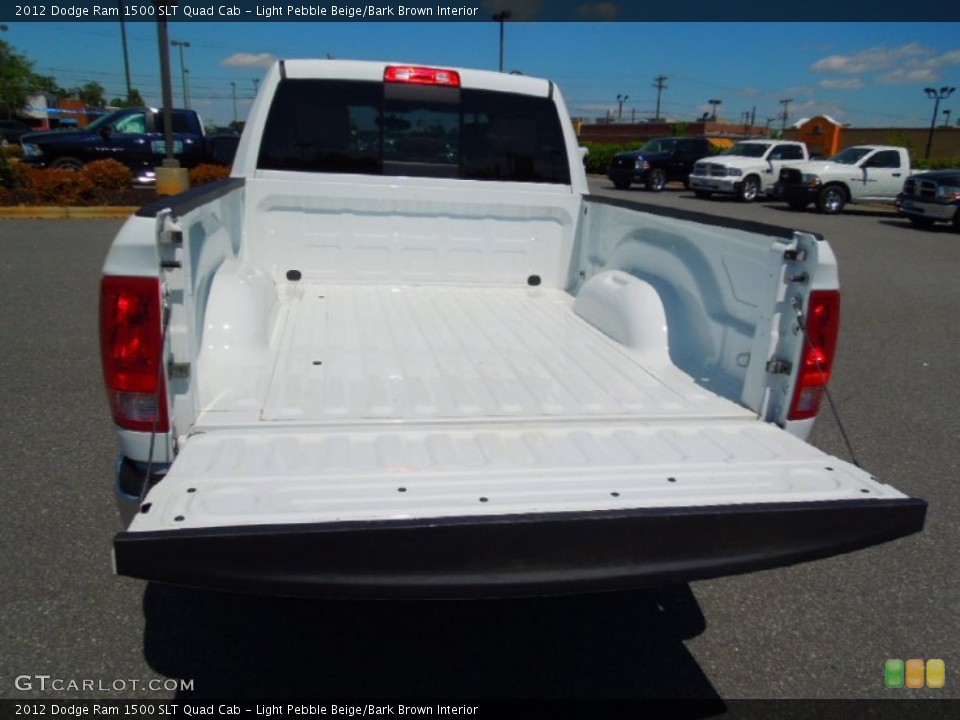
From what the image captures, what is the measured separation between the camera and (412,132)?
15.6ft

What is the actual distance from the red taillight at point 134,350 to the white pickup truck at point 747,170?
78.0 feet

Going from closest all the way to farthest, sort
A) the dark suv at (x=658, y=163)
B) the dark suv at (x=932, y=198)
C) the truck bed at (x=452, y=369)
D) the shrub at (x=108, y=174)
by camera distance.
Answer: the truck bed at (x=452, y=369) < the shrub at (x=108, y=174) < the dark suv at (x=932, y=198) < the dark suv at (x=658, y=163)

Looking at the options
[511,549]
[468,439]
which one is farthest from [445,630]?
[511,549]

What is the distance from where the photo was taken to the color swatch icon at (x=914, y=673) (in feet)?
8.90

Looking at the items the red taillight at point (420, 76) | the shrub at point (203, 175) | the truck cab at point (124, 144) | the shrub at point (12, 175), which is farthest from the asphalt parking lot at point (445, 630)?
the truck cab at point (124, 144)

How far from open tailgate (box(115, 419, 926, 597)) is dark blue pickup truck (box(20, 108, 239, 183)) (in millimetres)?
16590

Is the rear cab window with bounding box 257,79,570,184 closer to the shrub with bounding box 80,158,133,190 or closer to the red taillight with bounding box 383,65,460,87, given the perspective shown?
the red taillight with bounding box 383,65,460,87

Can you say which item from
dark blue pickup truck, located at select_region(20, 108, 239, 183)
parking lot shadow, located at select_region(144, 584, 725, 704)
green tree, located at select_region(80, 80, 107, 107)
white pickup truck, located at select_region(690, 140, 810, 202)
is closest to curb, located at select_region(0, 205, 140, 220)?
dark blue pickup truck, located at select_region(20, 108, 239, 183)

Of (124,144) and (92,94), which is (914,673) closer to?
(124,144)

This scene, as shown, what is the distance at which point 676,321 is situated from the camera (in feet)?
11.5

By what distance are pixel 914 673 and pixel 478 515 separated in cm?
197

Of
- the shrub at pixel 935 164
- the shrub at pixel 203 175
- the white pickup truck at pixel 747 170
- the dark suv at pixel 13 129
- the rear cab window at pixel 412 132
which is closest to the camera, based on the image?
the rear cab window at pixel 412 132

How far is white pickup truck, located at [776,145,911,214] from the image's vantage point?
21.6 metres

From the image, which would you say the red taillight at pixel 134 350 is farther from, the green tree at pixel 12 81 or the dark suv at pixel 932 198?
the green tree at pixel 12 81
